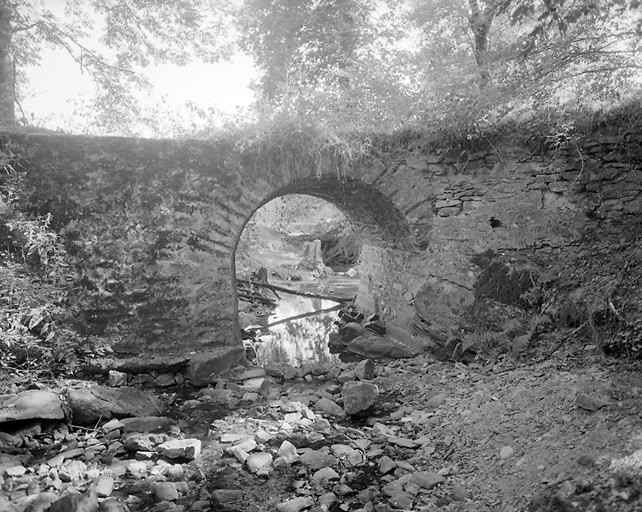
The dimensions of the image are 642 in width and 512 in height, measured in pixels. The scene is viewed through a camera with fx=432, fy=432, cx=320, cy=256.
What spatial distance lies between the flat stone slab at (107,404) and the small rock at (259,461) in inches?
55.3

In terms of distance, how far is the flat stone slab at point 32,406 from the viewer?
3.49 metres

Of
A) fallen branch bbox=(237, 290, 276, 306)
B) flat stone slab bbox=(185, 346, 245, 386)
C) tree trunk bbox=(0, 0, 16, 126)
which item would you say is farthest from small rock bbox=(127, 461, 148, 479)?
fallen branch bbox=(237, 290, 276, 306)

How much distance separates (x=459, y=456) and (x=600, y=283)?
223cm

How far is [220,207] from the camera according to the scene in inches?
209

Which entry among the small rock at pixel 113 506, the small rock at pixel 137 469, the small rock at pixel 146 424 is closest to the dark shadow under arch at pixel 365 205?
the small rock at pixel 146 424

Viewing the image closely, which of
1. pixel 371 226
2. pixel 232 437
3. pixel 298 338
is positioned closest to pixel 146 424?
pixel 232 437

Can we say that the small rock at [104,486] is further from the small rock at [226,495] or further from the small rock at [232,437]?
the small rock at [232,437]

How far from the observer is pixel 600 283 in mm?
4074

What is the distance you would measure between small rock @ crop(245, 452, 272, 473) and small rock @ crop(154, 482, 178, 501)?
1.84 feet

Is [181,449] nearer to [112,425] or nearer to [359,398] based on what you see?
[112,425]

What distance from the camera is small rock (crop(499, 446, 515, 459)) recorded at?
9.36ft

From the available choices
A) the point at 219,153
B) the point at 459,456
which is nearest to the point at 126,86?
the point at 219,153

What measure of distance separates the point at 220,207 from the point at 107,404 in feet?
8.11

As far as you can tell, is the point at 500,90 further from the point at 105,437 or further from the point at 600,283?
the point at 105,437
